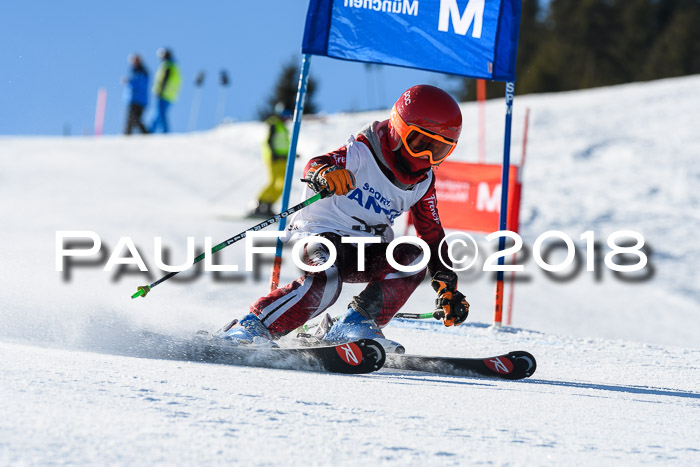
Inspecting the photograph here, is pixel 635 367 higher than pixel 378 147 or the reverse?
the reverse

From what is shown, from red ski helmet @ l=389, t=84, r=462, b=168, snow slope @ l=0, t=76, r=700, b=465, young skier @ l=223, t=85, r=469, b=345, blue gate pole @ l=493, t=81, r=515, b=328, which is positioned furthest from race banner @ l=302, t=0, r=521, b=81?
snow slope @ l=0, t=76, r=700, b=465

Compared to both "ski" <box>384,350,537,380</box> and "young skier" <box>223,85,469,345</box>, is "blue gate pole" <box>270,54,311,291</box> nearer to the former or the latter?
"young skier" <box>223,85,469,345</box>

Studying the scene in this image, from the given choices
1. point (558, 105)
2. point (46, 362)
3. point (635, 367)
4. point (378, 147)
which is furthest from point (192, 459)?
point (558, 105)

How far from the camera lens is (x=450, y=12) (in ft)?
17.4

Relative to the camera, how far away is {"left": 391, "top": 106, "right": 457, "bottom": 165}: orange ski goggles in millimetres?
3666

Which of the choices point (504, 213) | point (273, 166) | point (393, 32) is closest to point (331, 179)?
point (393, 32)

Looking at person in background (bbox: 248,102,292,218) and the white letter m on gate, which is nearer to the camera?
the white letter m on gate

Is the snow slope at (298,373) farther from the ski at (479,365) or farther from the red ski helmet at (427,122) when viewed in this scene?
the red ski helmet at (427,122)

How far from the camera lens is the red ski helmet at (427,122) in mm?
3650

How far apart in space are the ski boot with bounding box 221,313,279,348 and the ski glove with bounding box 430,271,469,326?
0.77 meters

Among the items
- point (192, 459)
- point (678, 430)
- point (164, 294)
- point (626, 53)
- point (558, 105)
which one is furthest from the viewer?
point (626, 53)

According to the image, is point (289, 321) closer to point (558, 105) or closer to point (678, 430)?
point (678, 430)

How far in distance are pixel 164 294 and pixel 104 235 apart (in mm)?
3165

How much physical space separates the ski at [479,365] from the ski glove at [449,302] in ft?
0.59
